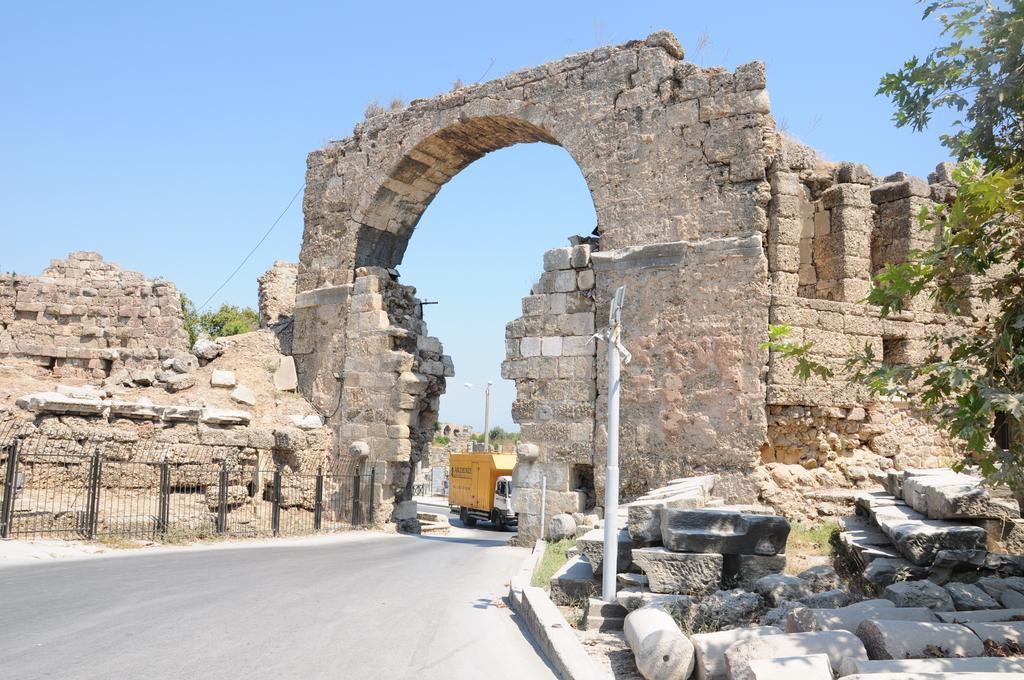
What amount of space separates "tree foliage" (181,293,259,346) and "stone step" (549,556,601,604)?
29343 mm

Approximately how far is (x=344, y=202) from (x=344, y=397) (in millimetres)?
3582

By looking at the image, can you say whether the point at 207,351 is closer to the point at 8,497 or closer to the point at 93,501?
the point at 93,501

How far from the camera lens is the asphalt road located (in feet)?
16.0

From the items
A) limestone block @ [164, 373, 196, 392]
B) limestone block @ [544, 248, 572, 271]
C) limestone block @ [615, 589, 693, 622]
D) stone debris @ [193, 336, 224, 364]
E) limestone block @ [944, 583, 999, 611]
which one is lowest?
limestone block @ [615, 589, 693, 622]

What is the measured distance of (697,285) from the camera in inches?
449

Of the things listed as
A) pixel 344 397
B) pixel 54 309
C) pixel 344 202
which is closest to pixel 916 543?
pixel 344 397

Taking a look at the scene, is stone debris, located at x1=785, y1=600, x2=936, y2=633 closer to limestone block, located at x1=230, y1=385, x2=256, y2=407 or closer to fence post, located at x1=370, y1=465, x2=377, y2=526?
fence post, located at x1=370, y1=465, x2=377, y2=526

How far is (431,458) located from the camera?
36500 mm

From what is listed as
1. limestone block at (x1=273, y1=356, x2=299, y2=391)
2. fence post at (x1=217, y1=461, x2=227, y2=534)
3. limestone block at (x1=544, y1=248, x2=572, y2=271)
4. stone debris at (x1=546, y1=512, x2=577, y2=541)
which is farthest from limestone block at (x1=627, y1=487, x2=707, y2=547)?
limestone block at (x1=273, y1=356, x2=299, y2=391)

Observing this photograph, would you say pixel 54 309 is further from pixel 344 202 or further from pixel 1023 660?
pixel 1023 660

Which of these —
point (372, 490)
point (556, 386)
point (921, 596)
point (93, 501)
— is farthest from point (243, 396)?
point (921, 596)

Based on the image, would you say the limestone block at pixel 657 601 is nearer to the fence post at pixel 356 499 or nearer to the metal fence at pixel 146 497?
the metal fence at pixel 146 497

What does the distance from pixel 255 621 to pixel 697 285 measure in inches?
289

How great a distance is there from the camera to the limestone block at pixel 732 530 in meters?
6.13
